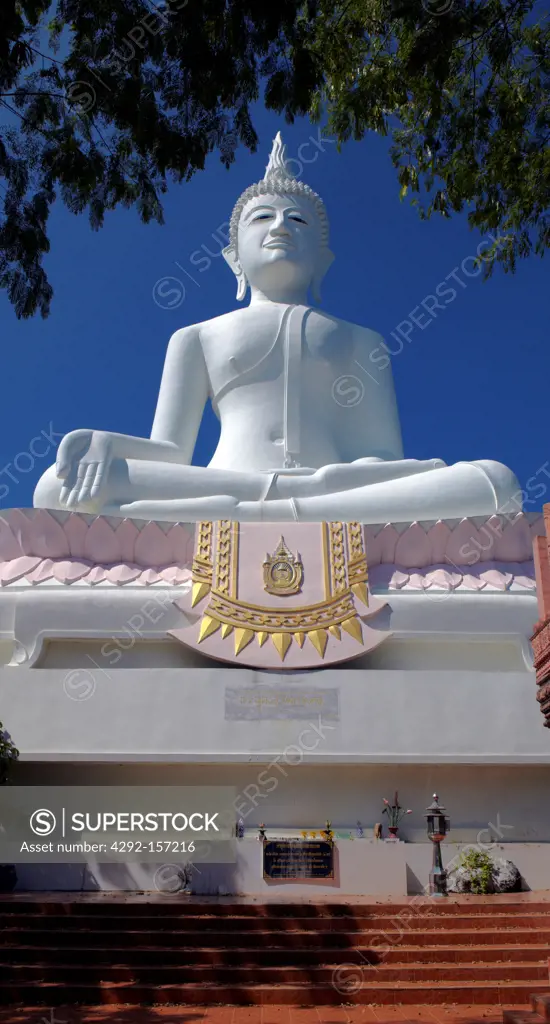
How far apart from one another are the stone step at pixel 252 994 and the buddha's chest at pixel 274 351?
7.71 metres

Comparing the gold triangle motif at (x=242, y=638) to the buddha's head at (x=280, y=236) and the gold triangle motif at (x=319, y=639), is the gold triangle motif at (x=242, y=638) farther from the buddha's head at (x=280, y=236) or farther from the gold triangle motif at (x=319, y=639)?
the buddha's head at (x=280, y=236)

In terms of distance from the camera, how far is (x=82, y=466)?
32.9 feet

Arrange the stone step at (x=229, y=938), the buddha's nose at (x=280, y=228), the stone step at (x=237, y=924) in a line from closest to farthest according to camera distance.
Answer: the stone step at (x=229, y=938)
the stone step at (x=237, y=924)
the buddha's nose at (x=280, y=228)

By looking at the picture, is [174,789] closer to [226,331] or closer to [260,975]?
[260,975]

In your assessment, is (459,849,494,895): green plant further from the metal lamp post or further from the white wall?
the white wall

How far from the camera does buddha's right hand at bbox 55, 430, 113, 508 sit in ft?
32.5

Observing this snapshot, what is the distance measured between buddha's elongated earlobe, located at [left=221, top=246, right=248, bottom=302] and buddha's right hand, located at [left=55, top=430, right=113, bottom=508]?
4024 mm

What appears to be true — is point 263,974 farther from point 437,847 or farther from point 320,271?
point 320,271

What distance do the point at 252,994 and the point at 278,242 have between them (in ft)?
31.2

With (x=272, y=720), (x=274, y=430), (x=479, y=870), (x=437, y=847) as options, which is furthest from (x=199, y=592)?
(x=479, y=870)

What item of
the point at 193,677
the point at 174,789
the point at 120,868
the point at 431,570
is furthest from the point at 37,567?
the point at 431,570

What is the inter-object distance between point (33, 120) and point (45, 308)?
932mm

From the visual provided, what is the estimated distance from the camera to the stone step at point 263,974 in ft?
17.8

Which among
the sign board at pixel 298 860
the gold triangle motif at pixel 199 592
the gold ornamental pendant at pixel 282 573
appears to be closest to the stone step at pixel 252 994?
the sign board at pixel 298 860
